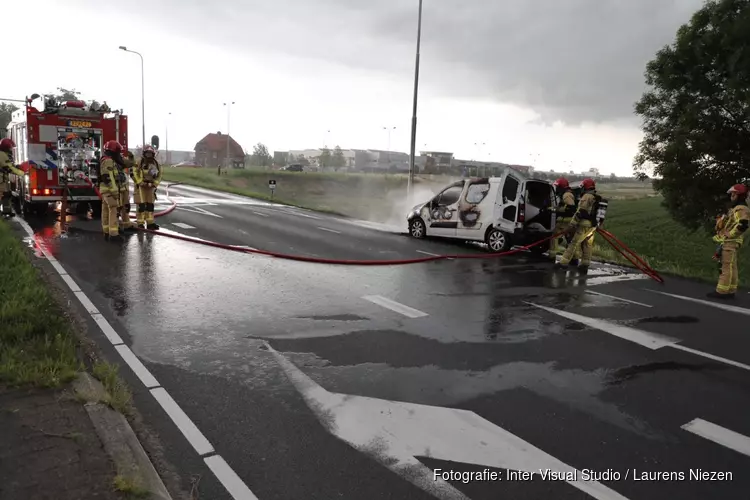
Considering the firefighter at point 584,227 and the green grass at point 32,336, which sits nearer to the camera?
the green grass at point 32,336

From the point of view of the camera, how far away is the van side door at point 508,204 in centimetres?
1205

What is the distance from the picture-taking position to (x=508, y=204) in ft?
40.0

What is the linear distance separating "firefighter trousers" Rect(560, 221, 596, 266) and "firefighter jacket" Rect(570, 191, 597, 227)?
39 millimetres

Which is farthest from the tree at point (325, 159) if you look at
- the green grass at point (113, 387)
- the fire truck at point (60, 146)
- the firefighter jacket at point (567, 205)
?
the green grass at point (113, 387)

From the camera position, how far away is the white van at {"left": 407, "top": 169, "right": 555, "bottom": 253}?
1211 centimetres

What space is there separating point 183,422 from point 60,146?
42.5 feet

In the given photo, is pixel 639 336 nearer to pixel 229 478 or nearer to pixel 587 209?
pixel 587 209

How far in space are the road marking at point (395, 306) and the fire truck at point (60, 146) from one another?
992 cm

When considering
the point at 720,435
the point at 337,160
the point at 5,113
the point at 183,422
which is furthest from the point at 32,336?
the point at 337,160

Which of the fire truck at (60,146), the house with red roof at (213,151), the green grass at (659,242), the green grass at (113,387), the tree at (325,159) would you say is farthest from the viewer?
the tree at (325,159)

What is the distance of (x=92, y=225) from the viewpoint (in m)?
13.8

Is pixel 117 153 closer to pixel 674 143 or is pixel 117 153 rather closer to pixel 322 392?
pixel 322 392

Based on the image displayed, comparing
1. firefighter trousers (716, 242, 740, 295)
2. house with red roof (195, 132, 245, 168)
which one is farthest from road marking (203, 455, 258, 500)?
house with red roof (195, 132, 245, 168)

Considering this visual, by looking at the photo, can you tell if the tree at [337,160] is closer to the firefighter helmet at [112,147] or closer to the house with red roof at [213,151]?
the house with red roof at [213,151]
